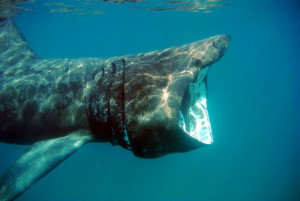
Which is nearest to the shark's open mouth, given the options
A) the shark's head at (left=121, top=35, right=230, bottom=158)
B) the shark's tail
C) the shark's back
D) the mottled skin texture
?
the shark's head at (left=121, top=35, right=230, bottom=158)

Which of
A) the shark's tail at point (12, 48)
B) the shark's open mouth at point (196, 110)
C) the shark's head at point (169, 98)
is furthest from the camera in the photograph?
the shark's tail at point (12, 48)

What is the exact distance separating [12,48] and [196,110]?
258 inches

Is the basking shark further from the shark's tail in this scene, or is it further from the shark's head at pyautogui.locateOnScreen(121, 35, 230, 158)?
the shark's tail

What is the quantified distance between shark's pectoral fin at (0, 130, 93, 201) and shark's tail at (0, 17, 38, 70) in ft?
11.2

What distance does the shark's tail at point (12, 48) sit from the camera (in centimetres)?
570

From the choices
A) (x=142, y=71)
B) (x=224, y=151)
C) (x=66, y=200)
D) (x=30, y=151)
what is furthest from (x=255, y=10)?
(x=66, y=200)

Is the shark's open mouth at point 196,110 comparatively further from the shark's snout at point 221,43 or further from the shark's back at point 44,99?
the shark's back at point 44,99

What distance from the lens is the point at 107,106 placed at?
11.4 ft

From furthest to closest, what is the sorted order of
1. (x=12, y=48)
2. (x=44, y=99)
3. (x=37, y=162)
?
(x=12, y=48) → (x=44, y=99) → (x=37, y=162)

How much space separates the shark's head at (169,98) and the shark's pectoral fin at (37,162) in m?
1.14

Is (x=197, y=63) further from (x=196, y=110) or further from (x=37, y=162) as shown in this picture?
(x=37, y=162)

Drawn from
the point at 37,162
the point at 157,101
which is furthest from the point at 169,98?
the point at 37,162

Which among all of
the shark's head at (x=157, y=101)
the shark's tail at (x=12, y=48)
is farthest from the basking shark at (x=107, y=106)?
the shark's tail at (x=12, y=48)

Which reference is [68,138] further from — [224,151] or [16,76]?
[224,151]
